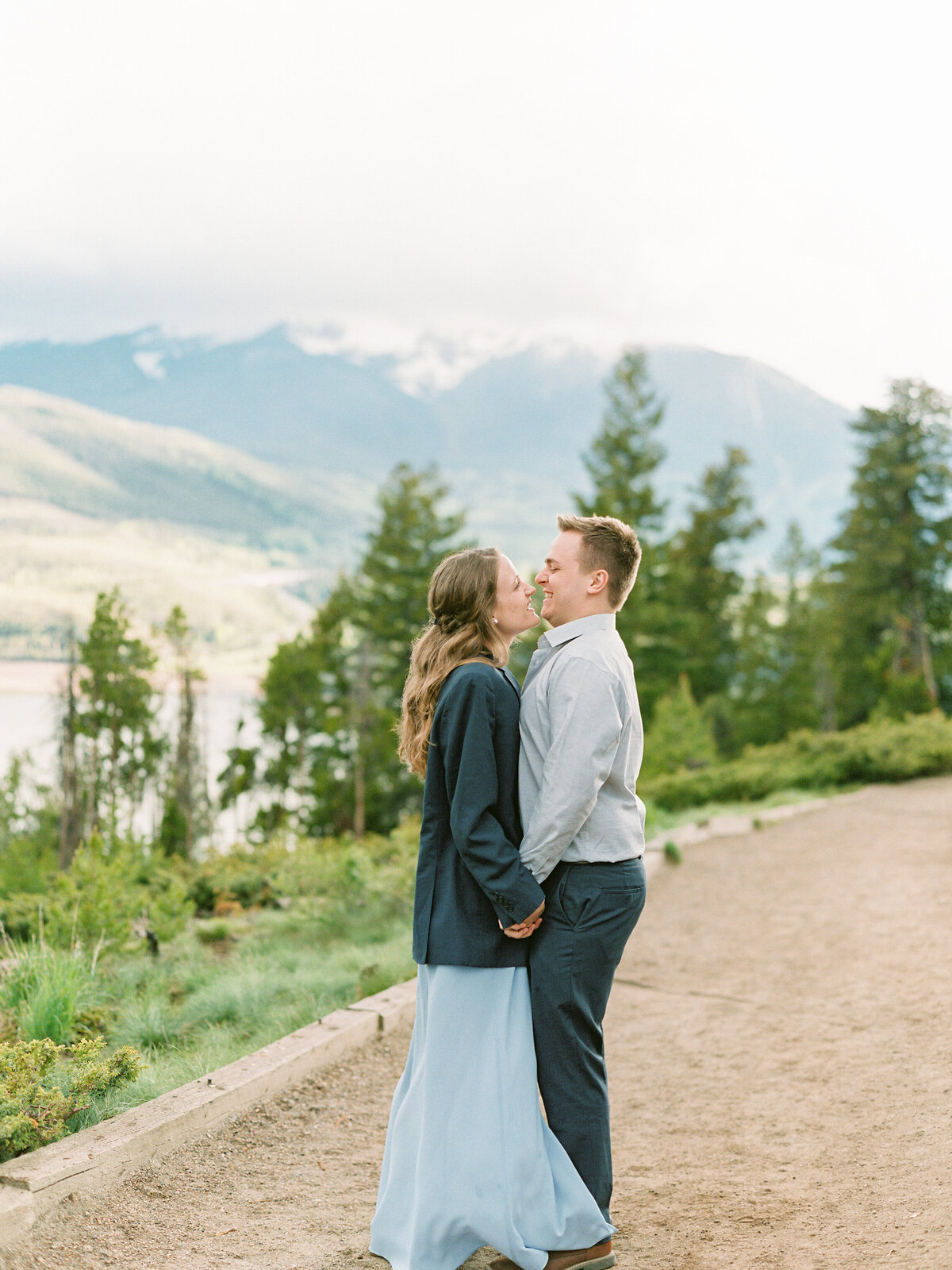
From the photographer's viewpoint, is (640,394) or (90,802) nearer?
(90,802)

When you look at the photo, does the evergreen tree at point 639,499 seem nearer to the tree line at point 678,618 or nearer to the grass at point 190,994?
the tree line at point 678,618

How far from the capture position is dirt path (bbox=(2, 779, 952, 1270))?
10.0ft

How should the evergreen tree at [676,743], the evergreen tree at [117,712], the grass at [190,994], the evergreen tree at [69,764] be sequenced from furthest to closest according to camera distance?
the evergreen tree at [117,712] → the evergreen tree at [69,764] → the evergreen tree at [676,743] → the grass at [190,994]

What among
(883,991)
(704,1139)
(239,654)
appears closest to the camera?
(704,1139)

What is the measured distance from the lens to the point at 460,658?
9.68ft

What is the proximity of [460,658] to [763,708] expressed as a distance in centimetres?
4221

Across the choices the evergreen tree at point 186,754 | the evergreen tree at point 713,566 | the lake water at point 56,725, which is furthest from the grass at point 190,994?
the evergreen tree at point 713,566

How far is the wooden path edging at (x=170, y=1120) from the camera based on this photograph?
3014 millimetres

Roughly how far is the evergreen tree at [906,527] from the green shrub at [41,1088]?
3122cm

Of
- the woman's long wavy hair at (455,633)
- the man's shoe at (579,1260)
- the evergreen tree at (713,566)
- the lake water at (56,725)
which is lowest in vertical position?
the lake water at (56,725)

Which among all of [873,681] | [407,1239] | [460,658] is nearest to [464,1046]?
[407,1239]

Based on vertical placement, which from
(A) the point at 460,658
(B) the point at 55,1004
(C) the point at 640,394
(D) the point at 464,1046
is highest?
(C) the point at 640,394

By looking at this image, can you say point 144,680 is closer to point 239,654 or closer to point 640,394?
point 640,394

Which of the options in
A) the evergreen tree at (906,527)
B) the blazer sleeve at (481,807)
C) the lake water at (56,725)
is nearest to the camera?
the blazer sleeve at (481,807)
